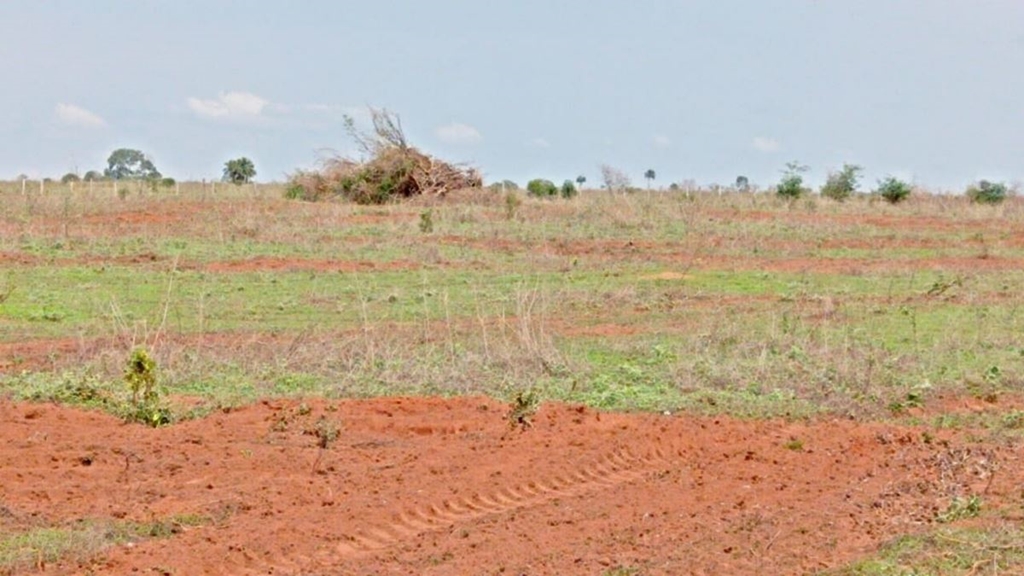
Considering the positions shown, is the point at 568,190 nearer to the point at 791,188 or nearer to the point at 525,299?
the point at 791,188

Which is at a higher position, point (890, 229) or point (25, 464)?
point (890, 229)

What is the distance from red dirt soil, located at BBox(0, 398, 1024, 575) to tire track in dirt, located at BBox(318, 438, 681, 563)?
17 mm

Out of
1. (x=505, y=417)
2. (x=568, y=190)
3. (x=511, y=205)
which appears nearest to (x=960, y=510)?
(x=505, y=417)

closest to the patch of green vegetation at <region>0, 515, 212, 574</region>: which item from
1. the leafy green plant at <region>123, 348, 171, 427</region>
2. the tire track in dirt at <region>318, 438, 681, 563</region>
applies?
the tire track in dirt at <region>318, 438, 681, 563</region>

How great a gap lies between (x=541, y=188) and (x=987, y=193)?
664 inches

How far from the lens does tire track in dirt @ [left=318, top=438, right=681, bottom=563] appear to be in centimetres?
733

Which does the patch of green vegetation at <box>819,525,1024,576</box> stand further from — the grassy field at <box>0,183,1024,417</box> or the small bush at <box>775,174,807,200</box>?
the small bush at <box>775,174,807,200</box>

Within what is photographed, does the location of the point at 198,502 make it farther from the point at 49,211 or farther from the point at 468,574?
the point at 49,211

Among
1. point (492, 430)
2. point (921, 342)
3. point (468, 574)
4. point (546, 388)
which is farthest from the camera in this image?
point (921, 342)

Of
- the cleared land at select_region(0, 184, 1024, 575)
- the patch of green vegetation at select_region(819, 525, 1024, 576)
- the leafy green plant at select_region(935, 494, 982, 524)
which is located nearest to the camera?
the patch of green vegetation at select_region(819, 525, 1024, 576)

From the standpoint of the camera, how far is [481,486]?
27.8 ft

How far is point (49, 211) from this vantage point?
31.7m

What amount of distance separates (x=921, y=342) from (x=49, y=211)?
75.5 ft

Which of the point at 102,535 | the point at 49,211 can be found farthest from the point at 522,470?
the point at 49,211
